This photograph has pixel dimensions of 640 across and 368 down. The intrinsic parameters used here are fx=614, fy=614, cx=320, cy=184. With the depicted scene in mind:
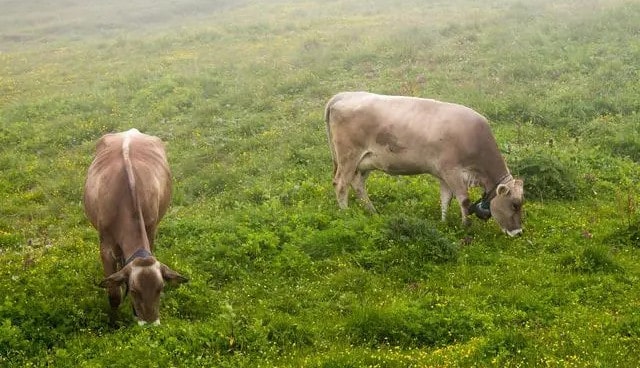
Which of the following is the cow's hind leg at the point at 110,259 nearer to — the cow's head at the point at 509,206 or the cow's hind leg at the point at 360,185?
the cow's hind leg at the point at 360,185

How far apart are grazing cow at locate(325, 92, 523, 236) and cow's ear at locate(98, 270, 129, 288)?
612cm

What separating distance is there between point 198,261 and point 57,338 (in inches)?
118

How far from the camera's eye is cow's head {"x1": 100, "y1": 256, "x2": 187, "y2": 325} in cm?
842

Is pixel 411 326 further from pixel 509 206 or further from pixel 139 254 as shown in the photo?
Result: pixel 509 206

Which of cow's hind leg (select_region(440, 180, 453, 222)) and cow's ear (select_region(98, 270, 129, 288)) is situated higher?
cow's ear (select_region(98, 270, 129, 288))

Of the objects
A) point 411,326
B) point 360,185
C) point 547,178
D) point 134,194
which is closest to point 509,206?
point 547,178

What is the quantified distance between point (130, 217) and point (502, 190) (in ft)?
22.4

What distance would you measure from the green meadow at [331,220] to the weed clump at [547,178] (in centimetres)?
5

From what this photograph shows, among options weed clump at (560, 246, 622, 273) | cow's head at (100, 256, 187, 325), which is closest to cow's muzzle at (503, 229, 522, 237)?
weed clump at (560, 246, 622, 273)

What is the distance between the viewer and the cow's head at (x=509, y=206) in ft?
38.4

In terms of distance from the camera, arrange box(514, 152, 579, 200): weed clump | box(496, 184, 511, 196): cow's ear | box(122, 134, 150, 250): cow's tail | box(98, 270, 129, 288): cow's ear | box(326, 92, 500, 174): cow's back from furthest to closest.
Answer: box(514, 152, 579, 200): weed clump
box(326, 92, 500, 174): cow's back
box(496, 184, 511, 196): cow's ear
box(122, 134, 150, 250): cow's tail
box(98, 270, 129, 288): cow's ear

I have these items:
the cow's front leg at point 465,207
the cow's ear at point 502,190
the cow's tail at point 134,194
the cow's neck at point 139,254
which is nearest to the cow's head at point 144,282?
the cow's neck at point 139,254

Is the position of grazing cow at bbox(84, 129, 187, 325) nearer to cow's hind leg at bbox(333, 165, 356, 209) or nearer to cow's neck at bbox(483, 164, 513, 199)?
cow's hind leg at bbox(333, 165, 356, 209)

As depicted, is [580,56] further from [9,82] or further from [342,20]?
[9,82]
